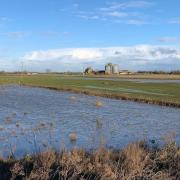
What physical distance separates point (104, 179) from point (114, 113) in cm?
2496

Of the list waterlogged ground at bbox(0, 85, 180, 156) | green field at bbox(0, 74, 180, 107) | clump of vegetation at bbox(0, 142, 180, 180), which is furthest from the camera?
green field at bbox(0, 74, 180, 107)

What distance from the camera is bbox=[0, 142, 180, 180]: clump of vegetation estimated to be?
10.9 m

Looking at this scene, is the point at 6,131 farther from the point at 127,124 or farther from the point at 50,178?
the point at 50,178

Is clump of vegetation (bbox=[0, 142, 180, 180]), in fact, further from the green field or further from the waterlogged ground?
the green field

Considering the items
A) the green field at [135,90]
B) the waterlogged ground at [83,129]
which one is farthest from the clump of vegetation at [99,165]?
the green field at [135,90]

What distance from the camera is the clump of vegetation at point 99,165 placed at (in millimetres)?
10914

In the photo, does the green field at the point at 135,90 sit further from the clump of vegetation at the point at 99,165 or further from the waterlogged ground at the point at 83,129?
the clump of vegetation at the point at 99,165

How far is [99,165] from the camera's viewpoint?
11766 millimetres

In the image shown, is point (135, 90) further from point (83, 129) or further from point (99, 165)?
point (99, 165)

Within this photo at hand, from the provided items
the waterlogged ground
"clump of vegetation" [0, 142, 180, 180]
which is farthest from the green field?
"clump of vegetation" [0, 142, 180, 180]

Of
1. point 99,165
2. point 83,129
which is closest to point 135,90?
point 83,129

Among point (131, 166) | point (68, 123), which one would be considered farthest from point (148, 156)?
point (68, 123)

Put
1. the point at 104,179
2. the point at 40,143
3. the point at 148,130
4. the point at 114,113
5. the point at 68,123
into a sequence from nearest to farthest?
the point at 104,179
the point at 40,143
the point at 148,130
the point at 68,123
the point at 114,113

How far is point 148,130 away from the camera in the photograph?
2547cm
